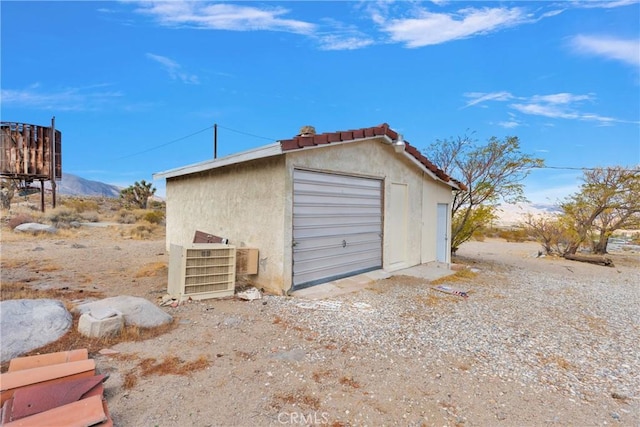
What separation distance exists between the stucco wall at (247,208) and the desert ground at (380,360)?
3.03 feet

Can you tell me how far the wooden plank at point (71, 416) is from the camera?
209 centimetres

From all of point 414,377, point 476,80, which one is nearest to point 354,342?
point 414,377

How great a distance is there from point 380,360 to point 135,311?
3.46m

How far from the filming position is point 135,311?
4.42m

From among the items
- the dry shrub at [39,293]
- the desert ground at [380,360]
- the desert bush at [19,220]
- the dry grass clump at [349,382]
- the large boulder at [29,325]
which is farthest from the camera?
the desert bush at [19,220]

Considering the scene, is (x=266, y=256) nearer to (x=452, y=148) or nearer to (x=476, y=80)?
(x=452, y=148)

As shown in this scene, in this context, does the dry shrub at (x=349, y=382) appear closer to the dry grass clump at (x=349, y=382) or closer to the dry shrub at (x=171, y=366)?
the dry grass clump at (x=349, y=382)

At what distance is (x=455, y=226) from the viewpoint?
41.8 feet

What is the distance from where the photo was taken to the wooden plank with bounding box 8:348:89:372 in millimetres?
2840

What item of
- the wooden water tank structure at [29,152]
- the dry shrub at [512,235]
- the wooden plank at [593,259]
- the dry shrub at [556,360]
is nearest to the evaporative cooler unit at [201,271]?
the dry shrub at [556,360]

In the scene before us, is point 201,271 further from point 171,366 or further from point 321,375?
point 321,375

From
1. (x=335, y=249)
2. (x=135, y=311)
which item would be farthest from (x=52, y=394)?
(x=335, y=249)

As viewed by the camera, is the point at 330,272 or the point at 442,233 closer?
the point at 330,272

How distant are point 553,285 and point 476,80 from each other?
8.54 meters
